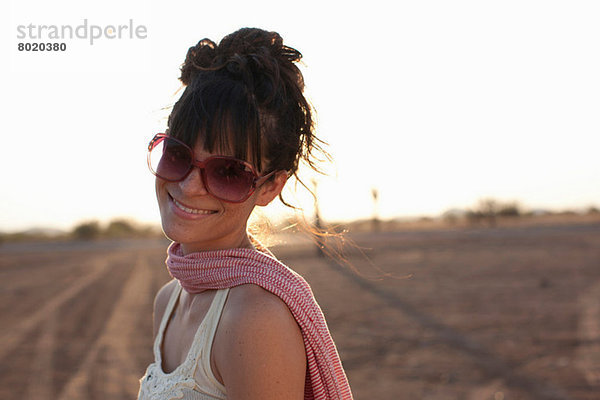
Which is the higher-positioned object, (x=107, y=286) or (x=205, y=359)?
(x=205, y=359)

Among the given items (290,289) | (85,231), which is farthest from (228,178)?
(85,231)

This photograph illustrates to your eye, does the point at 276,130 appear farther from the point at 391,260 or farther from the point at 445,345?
the point at 391,260

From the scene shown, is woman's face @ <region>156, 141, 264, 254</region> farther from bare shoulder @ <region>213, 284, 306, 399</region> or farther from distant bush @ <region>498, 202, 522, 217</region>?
distant bush @ <region>498, 202, 522, 217</region>

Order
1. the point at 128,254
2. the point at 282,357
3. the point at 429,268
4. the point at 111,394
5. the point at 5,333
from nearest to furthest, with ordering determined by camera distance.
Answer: the point at 282,357 < the point at 111,394 < the point at 5,333 < the point at 429,268 < the point at 128,254

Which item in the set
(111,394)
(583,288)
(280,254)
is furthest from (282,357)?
(280,254)

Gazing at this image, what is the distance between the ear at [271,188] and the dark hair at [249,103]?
3 cm

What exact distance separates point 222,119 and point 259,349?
565 millimetres

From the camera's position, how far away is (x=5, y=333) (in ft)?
30.4

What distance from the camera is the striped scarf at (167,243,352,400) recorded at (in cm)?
131

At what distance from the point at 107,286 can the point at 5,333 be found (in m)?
4.94

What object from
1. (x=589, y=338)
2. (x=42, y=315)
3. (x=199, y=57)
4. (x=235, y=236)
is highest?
(x=199, y=57)

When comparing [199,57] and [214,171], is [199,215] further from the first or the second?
[199,57]

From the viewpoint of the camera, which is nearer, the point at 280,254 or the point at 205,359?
the point at 205,359

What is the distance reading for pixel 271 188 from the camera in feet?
5.28
